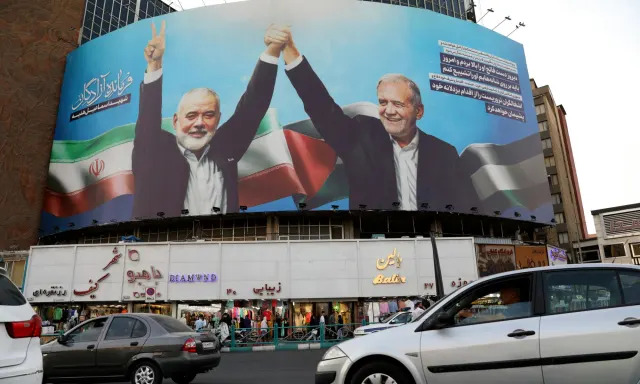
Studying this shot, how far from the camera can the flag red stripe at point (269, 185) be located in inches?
1286

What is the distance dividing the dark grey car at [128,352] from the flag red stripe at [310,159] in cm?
2447

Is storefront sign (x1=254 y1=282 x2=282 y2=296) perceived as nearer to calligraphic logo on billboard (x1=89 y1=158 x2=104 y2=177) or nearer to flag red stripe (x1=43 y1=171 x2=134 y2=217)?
flag red stripe (x1=43 y1=171 x2=134 y2=217)

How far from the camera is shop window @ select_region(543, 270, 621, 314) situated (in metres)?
4.35

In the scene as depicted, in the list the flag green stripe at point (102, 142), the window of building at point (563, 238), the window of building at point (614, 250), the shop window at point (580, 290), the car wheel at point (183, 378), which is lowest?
the car wheel at point (183, 378)

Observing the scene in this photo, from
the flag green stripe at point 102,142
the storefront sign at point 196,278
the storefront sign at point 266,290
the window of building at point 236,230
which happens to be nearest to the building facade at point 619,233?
the window of building at point 236,230

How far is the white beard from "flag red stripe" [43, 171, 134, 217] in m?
5.01

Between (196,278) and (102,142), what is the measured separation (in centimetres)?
1879

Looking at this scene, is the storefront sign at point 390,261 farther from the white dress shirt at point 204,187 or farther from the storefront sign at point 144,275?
the storefront sign at point 144,275

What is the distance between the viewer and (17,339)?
3971 millimetres

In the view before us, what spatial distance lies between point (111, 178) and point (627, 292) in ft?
123

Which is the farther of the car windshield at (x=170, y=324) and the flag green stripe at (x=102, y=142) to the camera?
the flag green stripe at (x=102, y=142)

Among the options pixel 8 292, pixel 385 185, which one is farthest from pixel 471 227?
pixel 8 292

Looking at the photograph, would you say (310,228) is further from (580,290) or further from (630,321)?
(630,321)

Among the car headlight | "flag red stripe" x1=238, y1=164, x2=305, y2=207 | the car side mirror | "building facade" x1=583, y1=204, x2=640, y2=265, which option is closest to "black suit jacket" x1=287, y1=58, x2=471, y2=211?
"flag red stripe" x1=238, y1=164, x2=305, y2=207
